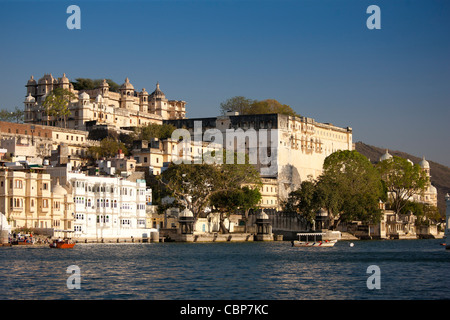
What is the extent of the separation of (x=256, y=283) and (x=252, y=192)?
6624cm

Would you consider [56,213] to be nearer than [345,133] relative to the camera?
Yes

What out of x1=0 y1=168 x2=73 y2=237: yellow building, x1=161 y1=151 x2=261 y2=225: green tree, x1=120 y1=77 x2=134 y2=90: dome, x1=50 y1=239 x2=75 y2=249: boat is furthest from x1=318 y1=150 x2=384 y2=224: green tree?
x1=50 y1=239 x2=75 y2=249: boat

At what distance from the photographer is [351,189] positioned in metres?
128

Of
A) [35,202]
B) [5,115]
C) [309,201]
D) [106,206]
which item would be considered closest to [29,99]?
[5,115]

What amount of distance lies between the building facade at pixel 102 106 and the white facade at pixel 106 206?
1745 inches

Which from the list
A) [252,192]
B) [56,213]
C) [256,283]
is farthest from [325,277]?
[252,192]

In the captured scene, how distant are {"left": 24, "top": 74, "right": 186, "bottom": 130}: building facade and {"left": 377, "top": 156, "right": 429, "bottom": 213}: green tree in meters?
44.9

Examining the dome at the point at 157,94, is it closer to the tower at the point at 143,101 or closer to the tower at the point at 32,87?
the tower at the point at 143,101

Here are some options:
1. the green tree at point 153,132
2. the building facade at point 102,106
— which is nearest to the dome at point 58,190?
the green tree at point 153,132

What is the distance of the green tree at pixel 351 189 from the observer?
122m

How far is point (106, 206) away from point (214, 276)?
1829 inches
